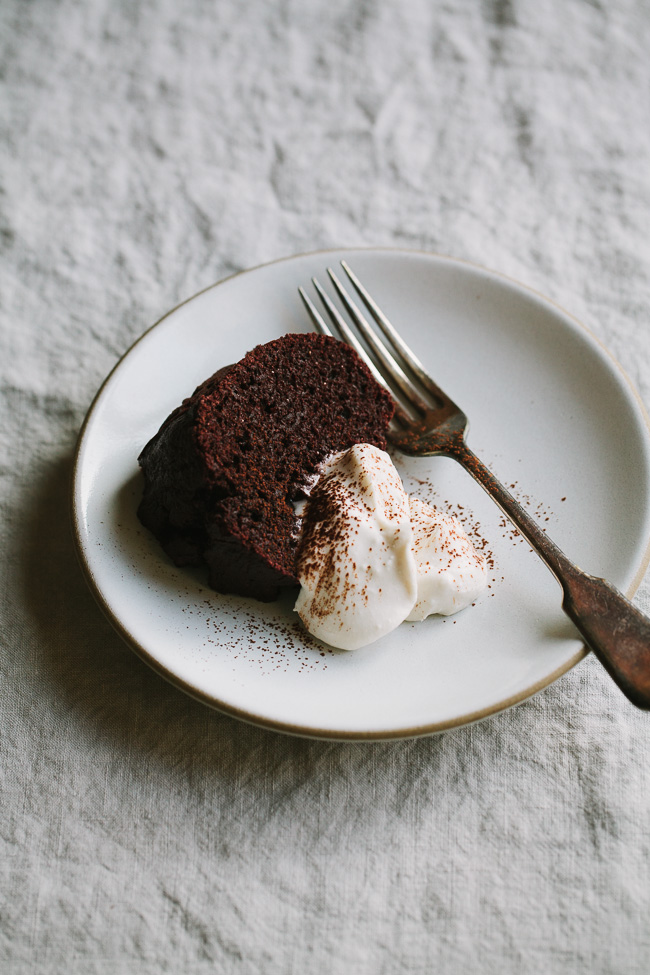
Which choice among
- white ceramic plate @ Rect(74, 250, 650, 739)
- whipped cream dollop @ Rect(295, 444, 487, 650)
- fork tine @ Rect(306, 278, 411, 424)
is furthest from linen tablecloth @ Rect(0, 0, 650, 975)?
fork tine @ Rect(306, 278, 411, 424)

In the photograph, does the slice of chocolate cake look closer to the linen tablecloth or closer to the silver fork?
the silver fork

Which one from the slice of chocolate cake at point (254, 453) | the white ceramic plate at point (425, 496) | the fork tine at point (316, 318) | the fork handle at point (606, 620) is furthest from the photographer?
the fork tine at point (316, 318)

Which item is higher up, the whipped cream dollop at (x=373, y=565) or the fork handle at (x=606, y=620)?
the fork handle at (x=606, y=620)

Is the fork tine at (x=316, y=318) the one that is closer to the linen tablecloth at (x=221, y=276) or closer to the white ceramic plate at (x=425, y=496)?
the white ceramic plate at (x=425, y=496)

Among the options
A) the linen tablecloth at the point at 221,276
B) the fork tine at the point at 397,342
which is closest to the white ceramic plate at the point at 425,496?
the fork tine at the point at 397,342

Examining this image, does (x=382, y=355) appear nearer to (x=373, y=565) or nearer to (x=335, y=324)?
(x=335, y=324)

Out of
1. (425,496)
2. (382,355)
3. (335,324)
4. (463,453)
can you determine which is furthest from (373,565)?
(335,324)
